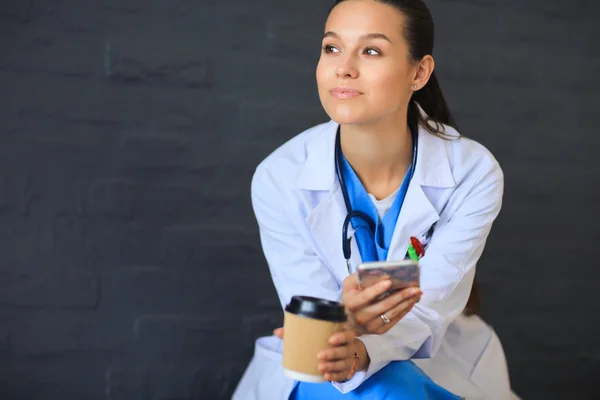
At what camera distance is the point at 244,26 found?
7.15 ft

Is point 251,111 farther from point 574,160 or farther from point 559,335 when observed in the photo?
point 559,335

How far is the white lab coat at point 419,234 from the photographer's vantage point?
1.64m

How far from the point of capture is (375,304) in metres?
1.37

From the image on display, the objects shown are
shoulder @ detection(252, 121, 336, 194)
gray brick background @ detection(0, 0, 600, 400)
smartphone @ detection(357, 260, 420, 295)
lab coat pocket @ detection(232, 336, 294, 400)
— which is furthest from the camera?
gray brick background @ detection(0, 0, 600, 400)

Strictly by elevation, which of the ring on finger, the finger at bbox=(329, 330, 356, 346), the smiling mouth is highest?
the smiling mouth

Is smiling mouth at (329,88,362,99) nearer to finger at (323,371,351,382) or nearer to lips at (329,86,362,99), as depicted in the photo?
lips at (329,86,362,99)

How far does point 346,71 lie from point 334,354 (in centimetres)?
62

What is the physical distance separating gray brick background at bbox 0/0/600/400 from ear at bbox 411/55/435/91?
58cm

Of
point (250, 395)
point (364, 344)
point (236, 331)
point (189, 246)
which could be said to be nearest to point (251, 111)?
point (189, 246)

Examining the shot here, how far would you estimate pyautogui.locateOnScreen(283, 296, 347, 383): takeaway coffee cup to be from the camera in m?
1.19

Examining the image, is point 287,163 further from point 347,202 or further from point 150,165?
point 150,165

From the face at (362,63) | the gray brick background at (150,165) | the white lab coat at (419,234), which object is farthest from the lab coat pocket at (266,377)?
the face at (362,63)

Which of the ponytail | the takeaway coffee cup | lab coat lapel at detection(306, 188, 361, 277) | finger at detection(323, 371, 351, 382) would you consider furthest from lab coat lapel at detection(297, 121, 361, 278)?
the takeaway coffee cup

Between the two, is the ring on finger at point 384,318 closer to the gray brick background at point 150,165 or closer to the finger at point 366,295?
the finger at point 366,295
